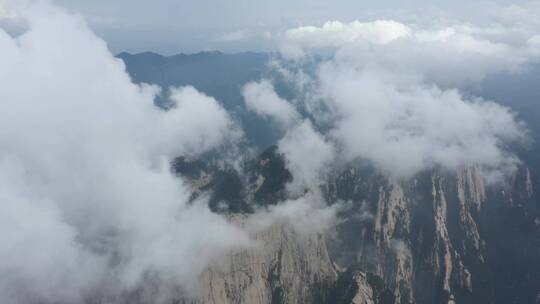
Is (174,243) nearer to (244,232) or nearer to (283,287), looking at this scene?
(244,232)

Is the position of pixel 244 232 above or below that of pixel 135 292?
above

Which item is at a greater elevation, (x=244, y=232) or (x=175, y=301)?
(x=244, y=232)

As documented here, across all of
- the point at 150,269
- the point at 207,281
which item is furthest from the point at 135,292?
the point at 207,281

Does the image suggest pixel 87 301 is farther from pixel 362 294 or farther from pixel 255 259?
pixel 362 294

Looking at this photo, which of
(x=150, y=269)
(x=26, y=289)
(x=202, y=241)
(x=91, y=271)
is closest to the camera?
(x=26, y=289)

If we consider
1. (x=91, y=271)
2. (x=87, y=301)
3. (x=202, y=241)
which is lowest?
(x=87, y=301)

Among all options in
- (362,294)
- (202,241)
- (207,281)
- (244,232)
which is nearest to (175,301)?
(207,281)

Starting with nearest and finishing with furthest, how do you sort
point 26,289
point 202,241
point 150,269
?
point 26,289
point 150,269
point 202,241

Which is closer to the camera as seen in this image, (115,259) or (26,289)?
(26,289)

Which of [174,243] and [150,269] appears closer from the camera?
[150,269]

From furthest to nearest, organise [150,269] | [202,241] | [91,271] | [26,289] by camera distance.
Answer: [202,241], [150,269], [91,271], [26,289]
